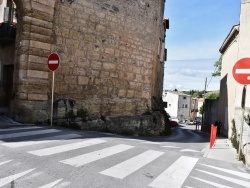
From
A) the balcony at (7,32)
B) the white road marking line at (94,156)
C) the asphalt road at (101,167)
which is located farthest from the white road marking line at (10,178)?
the balcony at (7,32)

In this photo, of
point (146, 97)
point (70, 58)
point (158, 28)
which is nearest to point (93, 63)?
point (70, 58)

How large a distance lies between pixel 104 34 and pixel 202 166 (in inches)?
296

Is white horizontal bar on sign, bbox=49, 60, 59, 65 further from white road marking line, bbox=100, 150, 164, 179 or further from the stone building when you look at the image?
white road marking line, bbox=100, 150, 164, 179

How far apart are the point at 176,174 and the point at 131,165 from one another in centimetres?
75

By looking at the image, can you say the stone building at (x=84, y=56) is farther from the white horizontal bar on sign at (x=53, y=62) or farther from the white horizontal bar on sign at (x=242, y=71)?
the white horizontal bar on sign at (x=242, y=71)

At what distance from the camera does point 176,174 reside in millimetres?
4109

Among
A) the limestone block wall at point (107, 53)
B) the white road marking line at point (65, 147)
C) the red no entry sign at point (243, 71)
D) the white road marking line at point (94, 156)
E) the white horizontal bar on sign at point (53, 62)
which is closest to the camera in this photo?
the white road marking line at point (94, 156)

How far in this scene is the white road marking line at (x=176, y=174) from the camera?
3.63m

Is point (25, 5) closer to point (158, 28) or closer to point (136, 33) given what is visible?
point (136, 33)

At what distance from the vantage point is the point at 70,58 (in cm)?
957

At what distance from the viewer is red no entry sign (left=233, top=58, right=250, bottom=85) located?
5.42 meters

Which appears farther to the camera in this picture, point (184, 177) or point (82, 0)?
point (82, 0)

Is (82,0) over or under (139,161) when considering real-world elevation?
over

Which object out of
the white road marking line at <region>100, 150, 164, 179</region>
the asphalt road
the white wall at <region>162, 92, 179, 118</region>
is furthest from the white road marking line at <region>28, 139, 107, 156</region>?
the white wall at <region>162, 92, 179, 118</region>
